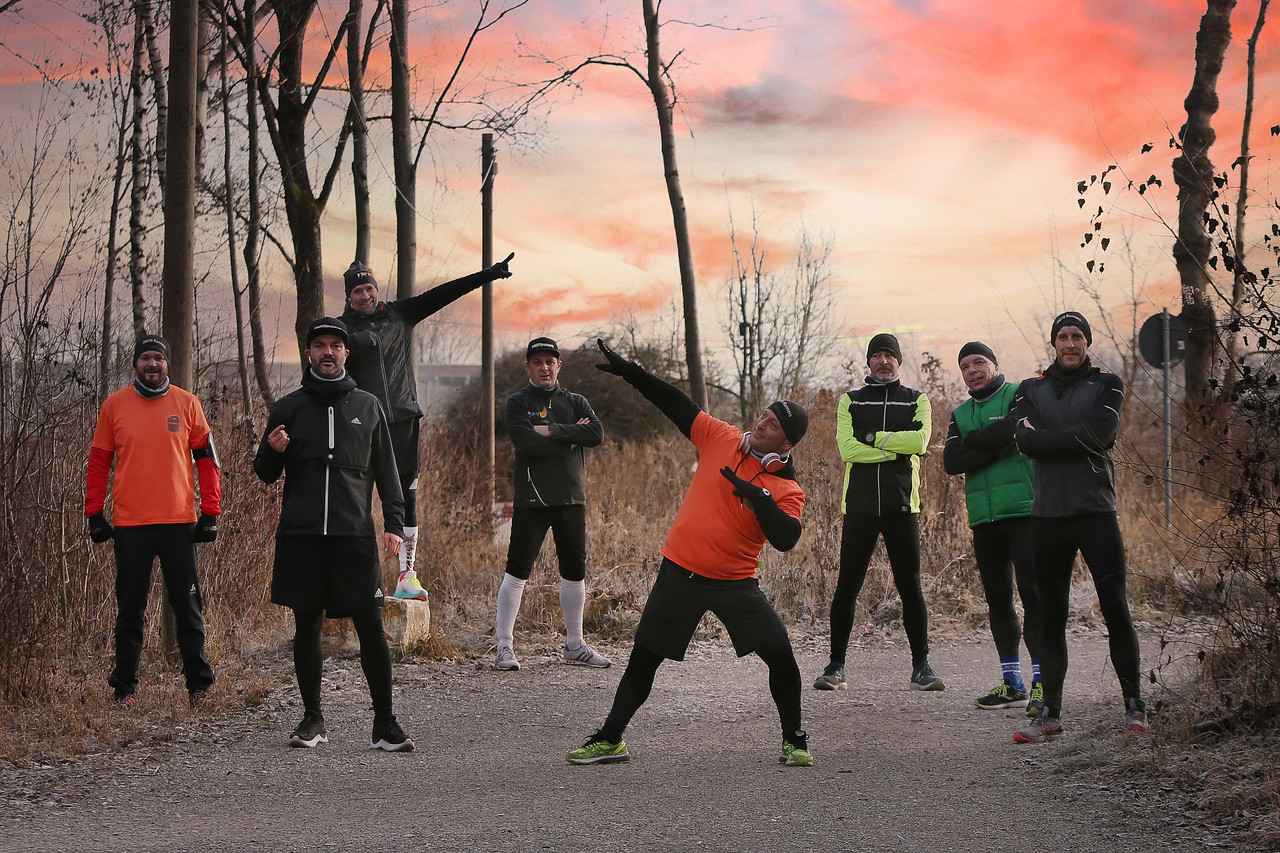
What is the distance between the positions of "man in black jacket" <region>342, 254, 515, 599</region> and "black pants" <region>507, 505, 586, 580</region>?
2.85 feet

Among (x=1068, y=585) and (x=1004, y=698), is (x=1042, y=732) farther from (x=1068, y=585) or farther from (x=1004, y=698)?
(x=1004, y=698)

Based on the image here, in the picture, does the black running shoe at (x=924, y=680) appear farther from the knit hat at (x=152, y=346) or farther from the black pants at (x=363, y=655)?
the knit hat at (x=152, y=346)

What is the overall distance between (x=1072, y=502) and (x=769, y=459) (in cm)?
180

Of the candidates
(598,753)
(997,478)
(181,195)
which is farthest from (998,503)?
(181,195)

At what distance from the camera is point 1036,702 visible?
6621 millimetres

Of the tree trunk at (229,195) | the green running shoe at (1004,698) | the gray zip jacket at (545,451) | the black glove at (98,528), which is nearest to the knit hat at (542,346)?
the gray zip jacket at (545,451)

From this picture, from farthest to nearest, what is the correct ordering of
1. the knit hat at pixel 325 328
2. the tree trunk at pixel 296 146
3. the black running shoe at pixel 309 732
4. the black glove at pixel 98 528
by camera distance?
1. the tree trunk at pixel 296 146
2. the black glove at pixel 98 528
3. the black running shoe at pixel 309 732
4. the knit hat at pixel 325 328

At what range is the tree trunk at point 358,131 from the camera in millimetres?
13801

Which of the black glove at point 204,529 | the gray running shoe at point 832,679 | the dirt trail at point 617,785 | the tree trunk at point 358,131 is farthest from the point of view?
the tree trunk at point 358,131

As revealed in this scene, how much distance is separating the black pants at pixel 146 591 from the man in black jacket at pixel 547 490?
234 centimetres

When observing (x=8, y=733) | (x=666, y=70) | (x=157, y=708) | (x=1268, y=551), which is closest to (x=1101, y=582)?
(x=1268, y=551)

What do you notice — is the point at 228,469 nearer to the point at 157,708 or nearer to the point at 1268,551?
the point at 157,708

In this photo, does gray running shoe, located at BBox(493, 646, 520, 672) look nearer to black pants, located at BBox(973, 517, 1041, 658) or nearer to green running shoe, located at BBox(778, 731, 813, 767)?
green running shoe, located at BBox(778, 731, 813, 767)

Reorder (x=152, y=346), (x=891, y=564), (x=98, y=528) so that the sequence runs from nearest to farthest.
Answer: (x=98, y=528), (x=152, y=346), (x=891, y=564)
